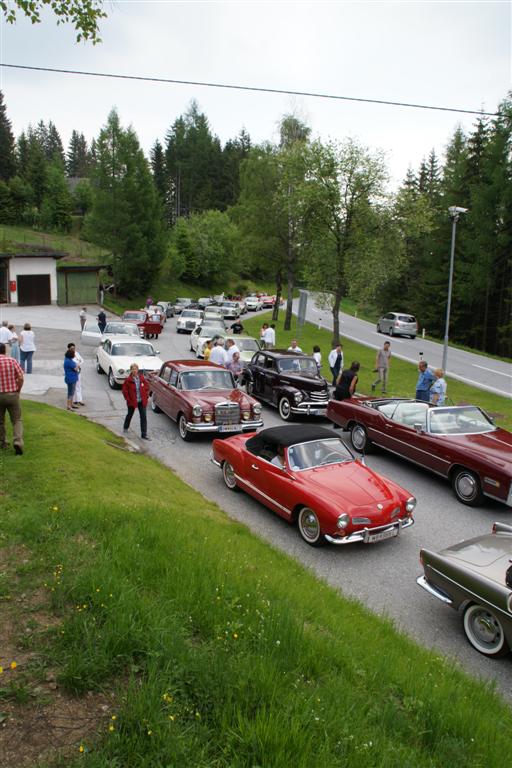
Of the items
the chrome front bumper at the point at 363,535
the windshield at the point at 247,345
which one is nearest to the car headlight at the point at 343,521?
the chrome front bumper at the point at 363,535

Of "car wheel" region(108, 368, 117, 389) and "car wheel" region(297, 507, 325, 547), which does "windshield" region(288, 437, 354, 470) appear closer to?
"car wheel" region(297, 507, 325, 547)

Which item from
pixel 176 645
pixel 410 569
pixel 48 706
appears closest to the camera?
pixel 48 706

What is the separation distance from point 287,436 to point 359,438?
3.88 meters

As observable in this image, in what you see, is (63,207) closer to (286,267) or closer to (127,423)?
(286,267)

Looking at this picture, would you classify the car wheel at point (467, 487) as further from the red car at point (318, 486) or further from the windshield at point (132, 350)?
the windshield at point (132, 350)

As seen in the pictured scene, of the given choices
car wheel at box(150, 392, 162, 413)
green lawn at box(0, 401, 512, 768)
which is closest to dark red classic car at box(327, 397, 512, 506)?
green lawn at box(0, 401, 512, 768)

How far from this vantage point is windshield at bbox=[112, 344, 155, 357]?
18.3 m

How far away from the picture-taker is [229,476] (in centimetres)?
979

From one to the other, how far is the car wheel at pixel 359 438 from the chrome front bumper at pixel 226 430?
2.16 metres

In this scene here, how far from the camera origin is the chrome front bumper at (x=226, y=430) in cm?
1210

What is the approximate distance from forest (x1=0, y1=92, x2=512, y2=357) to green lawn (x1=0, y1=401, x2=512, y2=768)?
11639mm

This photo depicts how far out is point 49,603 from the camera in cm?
460

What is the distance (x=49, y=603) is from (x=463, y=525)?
6.43 m

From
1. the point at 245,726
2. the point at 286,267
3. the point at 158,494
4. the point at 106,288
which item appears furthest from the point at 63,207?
the point at 245,726
